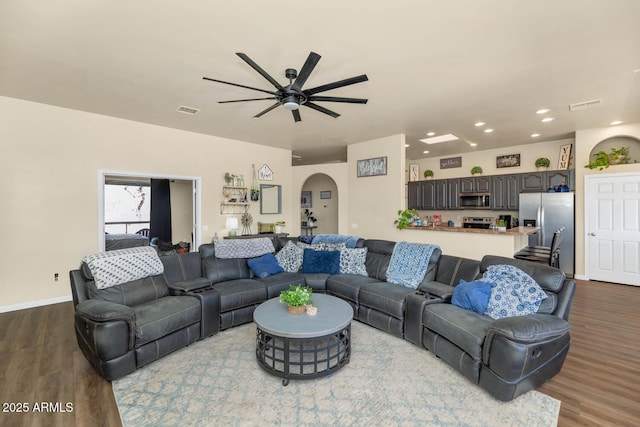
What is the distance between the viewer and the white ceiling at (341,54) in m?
2.18

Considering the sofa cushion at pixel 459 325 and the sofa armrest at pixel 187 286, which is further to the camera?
the sofa armrest at pixel 187 286

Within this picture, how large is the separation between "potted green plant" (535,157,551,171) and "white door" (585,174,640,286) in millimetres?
953

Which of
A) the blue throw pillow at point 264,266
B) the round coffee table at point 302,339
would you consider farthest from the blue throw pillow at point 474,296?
the blue throw pillow at point 264,266

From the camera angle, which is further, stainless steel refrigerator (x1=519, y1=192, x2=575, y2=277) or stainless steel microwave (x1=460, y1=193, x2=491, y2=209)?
stainless steel microwave (x1=460, y1=193, x2=491, y2=209)

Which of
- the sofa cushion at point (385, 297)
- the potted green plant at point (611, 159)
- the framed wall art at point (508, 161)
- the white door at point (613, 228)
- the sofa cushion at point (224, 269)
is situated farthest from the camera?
the framed wall art at point (508, 161)

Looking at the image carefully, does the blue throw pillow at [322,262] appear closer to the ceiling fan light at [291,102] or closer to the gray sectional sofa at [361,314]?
the gray sectional sofa at [361,314]

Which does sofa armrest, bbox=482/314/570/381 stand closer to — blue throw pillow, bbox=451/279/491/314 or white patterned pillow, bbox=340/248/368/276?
blue throw pillow, bbox=451/279/491/314

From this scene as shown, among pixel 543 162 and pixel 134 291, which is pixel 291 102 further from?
pixel 543 162

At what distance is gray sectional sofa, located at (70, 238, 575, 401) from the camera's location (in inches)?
84.7

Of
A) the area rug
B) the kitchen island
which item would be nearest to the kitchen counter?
the kitchen island

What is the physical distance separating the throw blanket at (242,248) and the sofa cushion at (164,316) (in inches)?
39.2

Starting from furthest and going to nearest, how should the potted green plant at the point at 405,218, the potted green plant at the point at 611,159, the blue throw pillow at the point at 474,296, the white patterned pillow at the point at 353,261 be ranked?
the potted green plant at the point at 405,218 < the potted green plant at the point at 611,159 < the white patterned pillow at the point at 353,261 < the blue throw pillow at the point at 474,296

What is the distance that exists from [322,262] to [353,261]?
0.46m

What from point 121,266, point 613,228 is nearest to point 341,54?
point 121,266
